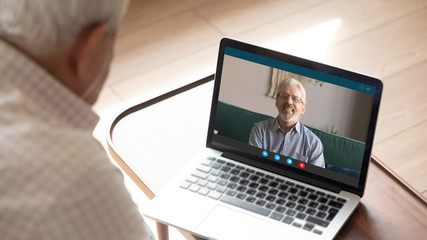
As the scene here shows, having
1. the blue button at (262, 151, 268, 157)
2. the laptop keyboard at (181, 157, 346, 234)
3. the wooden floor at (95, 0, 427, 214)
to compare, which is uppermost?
the blue button at (262, 151, 268, 157)

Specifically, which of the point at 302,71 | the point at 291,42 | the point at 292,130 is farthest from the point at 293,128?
the point at 291,42

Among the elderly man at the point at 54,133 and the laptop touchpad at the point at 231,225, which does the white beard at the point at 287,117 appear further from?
the elderly man at the point at 54,133

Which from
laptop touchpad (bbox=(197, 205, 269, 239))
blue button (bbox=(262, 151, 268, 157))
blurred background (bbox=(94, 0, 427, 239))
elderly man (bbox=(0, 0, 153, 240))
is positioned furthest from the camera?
blurred background (bbox=(94, 0, 427, 239))

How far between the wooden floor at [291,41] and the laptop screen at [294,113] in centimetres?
105

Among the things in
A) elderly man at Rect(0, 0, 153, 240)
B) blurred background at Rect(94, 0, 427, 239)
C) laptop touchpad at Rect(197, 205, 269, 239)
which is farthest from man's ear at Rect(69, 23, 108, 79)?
blurred background at Rect(94, 0, 427, 239)

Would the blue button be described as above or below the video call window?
below

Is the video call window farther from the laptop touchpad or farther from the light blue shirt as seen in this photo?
the laptop touchpad

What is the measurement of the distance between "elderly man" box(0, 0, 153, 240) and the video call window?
0.51 metres

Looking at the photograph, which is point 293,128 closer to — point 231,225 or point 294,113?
point 294,113

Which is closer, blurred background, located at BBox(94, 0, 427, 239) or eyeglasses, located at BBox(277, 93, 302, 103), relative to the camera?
eyeglasses, located at BBox(277, 93, 302, 103)

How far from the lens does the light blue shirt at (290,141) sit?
1181mm

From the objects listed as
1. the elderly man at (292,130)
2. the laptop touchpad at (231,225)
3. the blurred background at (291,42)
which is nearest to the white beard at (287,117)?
the elderly man at (292,130)

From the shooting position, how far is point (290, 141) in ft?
3.94

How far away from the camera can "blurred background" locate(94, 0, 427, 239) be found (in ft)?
7.63
